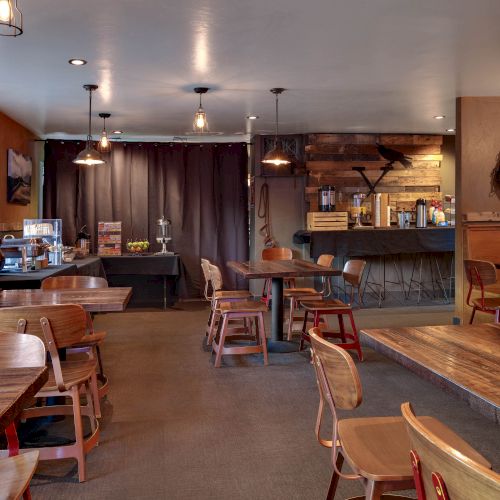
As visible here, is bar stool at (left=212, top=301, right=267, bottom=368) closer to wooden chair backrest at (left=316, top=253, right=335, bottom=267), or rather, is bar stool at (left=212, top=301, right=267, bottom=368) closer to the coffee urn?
wooden chair backrest at (left=316, top=253, right=335, bottom=267)

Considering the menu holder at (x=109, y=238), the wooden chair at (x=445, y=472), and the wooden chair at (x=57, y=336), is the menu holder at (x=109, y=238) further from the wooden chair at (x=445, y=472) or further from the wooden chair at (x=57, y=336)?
the wooden chair at (x=445, y=472)

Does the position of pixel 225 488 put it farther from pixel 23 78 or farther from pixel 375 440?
pixel 23 78

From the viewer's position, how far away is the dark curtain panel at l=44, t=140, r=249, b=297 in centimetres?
829

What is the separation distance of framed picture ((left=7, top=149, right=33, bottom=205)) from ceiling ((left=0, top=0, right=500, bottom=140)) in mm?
535

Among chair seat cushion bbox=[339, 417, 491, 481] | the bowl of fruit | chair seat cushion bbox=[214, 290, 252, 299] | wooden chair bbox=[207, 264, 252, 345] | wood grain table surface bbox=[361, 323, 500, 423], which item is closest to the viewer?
wood grain table surface bbox=[361, 323, 500, 423]

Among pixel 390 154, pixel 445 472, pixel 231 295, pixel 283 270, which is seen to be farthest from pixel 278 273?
pixel 390 154

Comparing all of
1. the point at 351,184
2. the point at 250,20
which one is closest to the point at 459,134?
the point at 351,184

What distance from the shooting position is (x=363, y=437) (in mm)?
1934

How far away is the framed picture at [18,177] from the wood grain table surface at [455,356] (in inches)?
224

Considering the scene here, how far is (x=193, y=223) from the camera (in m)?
8.59

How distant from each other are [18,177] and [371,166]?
16.0 ft

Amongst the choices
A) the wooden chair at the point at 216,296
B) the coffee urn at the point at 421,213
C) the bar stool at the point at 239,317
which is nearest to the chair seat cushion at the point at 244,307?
the bar stool at the point at 239,317

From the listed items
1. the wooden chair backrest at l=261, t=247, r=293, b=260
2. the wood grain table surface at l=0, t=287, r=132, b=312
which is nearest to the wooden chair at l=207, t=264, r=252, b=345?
the wooden chair backrest at l=261, t=247, r=293, b=260

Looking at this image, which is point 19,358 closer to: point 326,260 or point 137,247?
point 326,260
